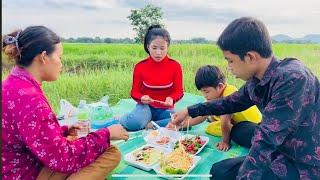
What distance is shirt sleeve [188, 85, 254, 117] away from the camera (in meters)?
2.33

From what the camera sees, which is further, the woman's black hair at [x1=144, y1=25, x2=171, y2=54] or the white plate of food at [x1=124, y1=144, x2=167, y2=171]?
the woman's black hair at [x1=144, y1=25, x2=171, y2=54]

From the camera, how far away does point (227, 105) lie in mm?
2424

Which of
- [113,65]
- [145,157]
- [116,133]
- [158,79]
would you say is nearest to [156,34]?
[158,79]

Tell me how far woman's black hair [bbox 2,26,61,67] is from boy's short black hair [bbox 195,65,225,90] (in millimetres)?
1317

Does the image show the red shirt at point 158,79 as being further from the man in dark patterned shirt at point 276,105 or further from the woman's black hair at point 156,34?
the man in dark patterned shirt at point 276,105

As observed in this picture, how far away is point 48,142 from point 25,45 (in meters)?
0.49

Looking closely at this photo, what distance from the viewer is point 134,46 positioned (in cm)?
764

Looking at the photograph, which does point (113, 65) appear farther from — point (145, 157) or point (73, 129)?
point (73, 129)

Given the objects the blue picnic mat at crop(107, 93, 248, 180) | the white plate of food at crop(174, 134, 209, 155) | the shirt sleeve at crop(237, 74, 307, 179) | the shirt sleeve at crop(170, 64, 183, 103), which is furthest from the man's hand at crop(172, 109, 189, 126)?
the shirt sleeve at crop(237, 74, 307, 179)

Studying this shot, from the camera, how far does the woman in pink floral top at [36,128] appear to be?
1756mm

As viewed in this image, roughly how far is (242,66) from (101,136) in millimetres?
802

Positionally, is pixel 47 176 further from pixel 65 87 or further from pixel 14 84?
pixel 65 87

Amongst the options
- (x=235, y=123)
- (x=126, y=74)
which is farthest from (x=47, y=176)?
(x=126, y=74)

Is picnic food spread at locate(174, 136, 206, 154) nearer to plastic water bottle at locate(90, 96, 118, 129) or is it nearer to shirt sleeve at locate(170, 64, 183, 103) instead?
shirt sleeve at locate(170, 64, 183, 103)
